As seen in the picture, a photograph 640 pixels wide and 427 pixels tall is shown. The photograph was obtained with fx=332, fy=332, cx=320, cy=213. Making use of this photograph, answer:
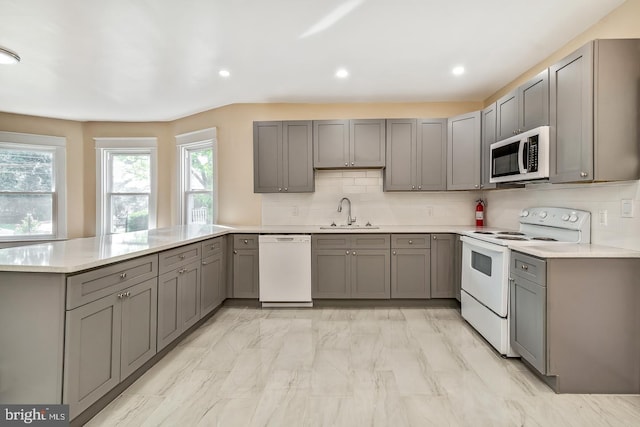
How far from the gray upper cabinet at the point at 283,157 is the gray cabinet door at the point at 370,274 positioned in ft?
3.45

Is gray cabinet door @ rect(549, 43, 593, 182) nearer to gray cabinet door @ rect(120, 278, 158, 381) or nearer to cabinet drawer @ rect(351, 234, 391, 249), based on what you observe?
cabinet drawer @ rect(351, 234, 391, 249)

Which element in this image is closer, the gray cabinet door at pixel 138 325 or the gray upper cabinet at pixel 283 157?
the gray cabinet door at pixel 138 325

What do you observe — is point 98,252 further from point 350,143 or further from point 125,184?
point 125,184

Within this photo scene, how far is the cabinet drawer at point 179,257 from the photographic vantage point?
2516 millimetres

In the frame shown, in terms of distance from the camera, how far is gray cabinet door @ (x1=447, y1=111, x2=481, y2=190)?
3.74m

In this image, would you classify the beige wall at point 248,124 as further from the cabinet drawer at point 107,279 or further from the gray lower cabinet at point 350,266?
the cabinet drawer at point 107,279

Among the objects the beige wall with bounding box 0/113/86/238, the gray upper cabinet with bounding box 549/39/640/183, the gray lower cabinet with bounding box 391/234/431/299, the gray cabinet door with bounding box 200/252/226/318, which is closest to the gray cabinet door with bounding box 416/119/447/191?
the gray lower cabinet with bounding box 391/234/431/299

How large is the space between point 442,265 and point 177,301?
109 inches

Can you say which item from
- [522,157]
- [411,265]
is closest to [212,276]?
[411,265]

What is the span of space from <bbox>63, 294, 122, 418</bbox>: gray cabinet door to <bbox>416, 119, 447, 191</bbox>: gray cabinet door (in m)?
3.42

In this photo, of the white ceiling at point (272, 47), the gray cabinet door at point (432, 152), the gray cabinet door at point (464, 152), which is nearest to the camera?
the white ceiling at point (272, 47)

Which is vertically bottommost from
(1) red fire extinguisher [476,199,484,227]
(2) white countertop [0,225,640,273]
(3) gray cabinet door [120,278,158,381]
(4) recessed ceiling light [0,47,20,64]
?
(3) gray cabinet door [120,278,158,381]

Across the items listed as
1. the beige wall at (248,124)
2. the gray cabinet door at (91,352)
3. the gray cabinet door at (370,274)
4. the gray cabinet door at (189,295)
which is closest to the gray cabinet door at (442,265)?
the gray cabinet door at (370,274)

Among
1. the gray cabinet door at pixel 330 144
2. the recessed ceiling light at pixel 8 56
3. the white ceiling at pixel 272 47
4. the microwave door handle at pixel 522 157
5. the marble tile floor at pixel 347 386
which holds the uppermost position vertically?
the white ceiling at pixel 272 47
